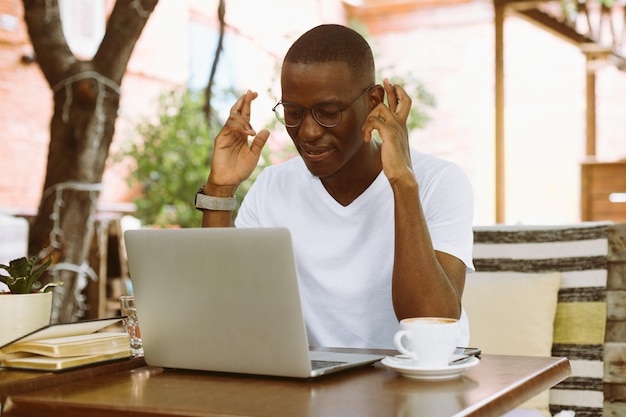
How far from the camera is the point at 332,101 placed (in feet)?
5.68

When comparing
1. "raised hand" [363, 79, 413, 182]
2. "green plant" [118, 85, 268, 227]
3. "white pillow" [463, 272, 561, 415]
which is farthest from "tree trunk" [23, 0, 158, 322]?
"raised hand" [363, 79, 413, 182]

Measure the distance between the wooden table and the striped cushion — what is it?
93 centimetres

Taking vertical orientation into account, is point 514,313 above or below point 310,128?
below

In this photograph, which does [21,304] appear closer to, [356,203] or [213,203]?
[213,203]

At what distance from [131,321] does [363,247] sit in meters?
0.54

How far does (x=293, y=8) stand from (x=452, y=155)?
9.69 ft

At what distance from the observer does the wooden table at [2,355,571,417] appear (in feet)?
3.32

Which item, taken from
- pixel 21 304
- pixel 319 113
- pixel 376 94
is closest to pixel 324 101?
pixel 319 113

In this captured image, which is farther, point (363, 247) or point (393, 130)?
point (363, 247)

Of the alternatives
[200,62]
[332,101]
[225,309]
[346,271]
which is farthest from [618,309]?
[200,62]

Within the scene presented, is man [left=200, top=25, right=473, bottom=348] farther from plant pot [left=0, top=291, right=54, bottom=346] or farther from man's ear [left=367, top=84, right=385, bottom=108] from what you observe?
plant pot [left=0, top=291, right=54, bottom=346]

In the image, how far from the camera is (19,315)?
4.66 feet

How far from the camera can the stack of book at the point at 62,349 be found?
1292mm

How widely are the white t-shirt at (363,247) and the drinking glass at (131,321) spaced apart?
41 centimetres
